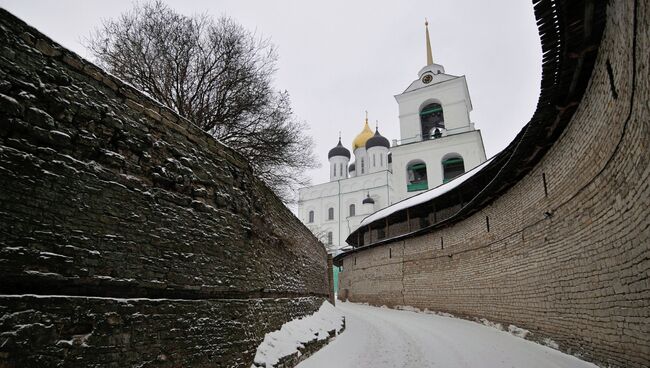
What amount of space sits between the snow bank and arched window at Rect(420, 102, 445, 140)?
1026 inches

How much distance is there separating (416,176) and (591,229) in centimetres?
2886

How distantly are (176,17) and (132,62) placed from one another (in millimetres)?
2285

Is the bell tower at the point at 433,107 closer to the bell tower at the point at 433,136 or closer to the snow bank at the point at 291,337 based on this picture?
the bell tower at the point at 433,136

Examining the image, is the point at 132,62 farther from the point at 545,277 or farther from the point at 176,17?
the point at 545,277

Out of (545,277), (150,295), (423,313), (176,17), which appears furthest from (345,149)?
(150,295)

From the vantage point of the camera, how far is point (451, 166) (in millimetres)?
33031

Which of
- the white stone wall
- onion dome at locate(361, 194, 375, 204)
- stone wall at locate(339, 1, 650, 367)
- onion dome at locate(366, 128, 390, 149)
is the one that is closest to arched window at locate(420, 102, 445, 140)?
the white stone wall

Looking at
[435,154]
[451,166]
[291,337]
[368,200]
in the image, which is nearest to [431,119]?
[435,154]

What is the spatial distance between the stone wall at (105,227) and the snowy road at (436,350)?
273 centimetres

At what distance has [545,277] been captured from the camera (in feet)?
27.8

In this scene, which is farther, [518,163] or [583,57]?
[518,163]

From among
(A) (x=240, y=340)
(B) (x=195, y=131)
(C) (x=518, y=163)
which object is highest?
(C) (x=518, y=163)

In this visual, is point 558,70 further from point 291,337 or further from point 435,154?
point 435,154

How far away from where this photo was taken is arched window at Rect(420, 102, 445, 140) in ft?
109
